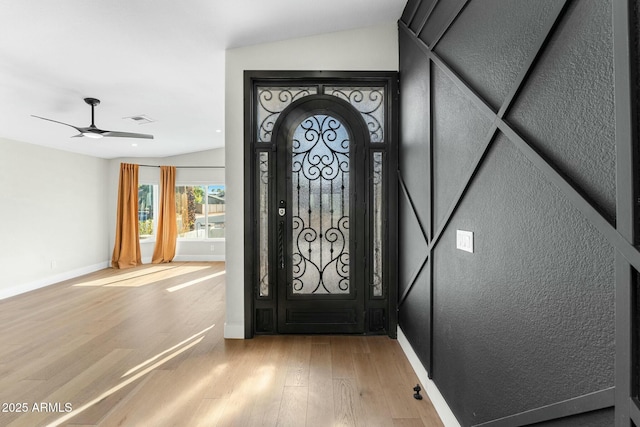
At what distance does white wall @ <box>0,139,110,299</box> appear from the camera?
15.5 ft

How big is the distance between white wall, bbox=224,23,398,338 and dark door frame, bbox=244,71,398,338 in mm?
63

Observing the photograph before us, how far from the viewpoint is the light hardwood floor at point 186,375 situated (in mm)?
1866

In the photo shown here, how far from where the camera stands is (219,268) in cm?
657

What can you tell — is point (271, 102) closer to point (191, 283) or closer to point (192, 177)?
point (191, 283)

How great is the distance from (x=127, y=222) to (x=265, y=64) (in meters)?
5.59

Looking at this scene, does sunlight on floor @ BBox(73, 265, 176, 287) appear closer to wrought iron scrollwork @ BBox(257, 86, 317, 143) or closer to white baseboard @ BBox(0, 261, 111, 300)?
white baseboard @ BBox(0, 261, 111, 300)

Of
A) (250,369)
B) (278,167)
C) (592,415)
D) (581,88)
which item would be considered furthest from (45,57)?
(592,415)

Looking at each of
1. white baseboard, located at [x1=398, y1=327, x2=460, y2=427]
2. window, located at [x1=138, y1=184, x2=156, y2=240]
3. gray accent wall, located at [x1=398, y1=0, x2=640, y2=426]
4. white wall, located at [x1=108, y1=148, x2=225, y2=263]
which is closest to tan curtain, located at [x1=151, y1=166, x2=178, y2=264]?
white wall, located at [x1=108, y1=148, x2=225, y2=263]

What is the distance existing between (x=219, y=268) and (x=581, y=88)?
6549 mm

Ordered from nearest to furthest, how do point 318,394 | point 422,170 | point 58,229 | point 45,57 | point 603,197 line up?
point 603,197
point 318,394
point 422,170
point 45,57
point 58,229

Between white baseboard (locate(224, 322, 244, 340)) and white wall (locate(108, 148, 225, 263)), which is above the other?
white wall (locate(108, 148, 225, 263))

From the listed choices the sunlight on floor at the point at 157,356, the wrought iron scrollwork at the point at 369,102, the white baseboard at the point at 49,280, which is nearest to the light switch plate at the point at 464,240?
the wrought iron scrollwork at the point at 369,102

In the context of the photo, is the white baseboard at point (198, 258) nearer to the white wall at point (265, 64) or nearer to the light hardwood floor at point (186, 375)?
the light hardwood floor at point (186, 375)

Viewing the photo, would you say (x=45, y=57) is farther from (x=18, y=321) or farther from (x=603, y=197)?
(x=603, y=197)
